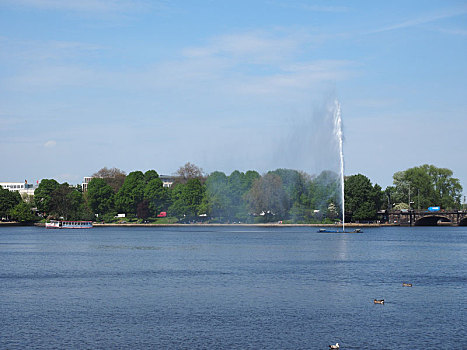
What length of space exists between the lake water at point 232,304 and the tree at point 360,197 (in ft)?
353

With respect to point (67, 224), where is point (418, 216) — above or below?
above

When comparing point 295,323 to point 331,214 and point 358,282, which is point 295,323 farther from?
point 331,214

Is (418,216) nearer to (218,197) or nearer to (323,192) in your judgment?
(323,192)

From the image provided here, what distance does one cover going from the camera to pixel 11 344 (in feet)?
101

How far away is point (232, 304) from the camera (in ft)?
136

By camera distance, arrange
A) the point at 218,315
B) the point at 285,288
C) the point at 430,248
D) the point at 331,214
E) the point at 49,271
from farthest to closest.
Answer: the point at 331,214, the point at 430,248, the point at 49,271, the point at 285,288, the point at 218,315

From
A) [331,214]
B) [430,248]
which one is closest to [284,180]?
[331,214]

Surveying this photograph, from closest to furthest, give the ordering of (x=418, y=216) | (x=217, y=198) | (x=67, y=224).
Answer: (x=67, y=224) → (x=217, y=198) → (x=418, y=216)

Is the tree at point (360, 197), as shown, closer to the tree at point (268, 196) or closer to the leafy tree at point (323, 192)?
the leafy tree at point (323, 192)

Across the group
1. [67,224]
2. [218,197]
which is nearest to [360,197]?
[218,197]

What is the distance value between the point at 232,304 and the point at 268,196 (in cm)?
13309

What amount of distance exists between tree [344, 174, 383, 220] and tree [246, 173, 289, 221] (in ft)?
60.0

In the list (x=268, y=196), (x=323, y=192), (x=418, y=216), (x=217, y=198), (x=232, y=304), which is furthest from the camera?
(x=418, y=216)

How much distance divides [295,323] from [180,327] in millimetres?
6412
